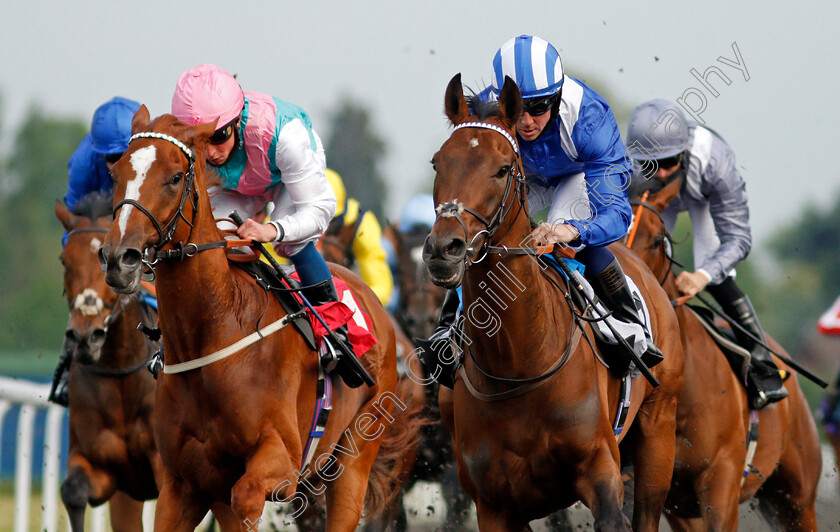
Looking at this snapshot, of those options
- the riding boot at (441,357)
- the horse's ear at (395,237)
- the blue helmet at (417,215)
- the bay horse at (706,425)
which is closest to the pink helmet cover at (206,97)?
the riding boot at (441,357)

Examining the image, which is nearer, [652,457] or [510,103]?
[510,103]

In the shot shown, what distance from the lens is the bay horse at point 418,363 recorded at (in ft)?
21.7

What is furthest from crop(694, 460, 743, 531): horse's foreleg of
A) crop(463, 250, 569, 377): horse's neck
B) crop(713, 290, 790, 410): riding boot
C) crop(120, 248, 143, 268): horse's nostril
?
crop(120, 248, 143, 268): horse's nostril

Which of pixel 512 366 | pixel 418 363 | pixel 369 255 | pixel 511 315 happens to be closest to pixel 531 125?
pixel 511 315

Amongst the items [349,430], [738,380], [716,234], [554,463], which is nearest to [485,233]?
[554,463]

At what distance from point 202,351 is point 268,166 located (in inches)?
35.8

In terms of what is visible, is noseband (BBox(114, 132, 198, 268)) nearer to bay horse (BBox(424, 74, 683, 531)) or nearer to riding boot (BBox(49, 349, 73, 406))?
bay horse (BBox(424, 74, 683, 531))

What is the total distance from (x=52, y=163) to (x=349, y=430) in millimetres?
43413

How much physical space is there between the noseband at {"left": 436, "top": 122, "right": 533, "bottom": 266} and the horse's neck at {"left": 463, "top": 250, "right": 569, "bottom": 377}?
0.07m

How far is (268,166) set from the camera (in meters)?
4.46

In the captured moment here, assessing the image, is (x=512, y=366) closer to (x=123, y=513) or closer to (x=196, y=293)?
(x=196, y=293)

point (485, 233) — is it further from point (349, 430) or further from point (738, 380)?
point (738, 380)

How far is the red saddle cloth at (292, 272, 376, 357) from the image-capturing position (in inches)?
177

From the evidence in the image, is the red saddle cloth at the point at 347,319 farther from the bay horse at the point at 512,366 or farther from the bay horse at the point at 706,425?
the bay horse at the point at 706,425
